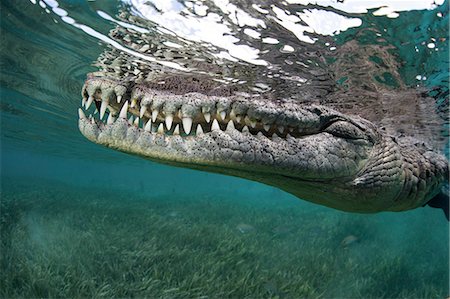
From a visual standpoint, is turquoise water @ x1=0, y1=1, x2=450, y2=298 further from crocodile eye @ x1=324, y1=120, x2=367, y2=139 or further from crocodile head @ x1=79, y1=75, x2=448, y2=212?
crocodile head @ x1=79, y1=75, x2=448, y2=212

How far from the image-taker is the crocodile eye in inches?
147

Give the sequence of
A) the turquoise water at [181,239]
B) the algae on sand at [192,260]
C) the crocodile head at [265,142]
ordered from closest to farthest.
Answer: the crocodile head at [265,142]
the turquoise water at [181,239]
the algae on sand at [192,260]

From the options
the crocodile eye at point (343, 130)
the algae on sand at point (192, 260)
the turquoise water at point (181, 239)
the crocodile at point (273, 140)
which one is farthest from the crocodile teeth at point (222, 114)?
the algae on sand at point (192, 260)

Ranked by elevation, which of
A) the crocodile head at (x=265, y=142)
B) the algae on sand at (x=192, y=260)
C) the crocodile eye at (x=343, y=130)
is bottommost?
the algae on sand at (x=192, y=260)

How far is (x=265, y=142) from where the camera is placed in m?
3.02

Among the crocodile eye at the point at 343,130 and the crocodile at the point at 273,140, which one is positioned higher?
the crocodile eye at the point at 343,130

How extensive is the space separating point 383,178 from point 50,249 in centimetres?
794

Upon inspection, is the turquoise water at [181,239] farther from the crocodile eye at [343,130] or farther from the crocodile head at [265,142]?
the crocodile head at [265,142]

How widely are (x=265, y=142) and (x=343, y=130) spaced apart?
48.5 inches

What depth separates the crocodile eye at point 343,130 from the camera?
373 centimetres

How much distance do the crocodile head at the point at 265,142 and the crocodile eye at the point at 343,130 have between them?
0.04 ft

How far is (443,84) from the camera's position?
6625 millimetres

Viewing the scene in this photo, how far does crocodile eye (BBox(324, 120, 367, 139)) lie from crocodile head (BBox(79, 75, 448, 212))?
0.01 meters

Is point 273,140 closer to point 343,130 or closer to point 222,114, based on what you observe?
point 222,114
